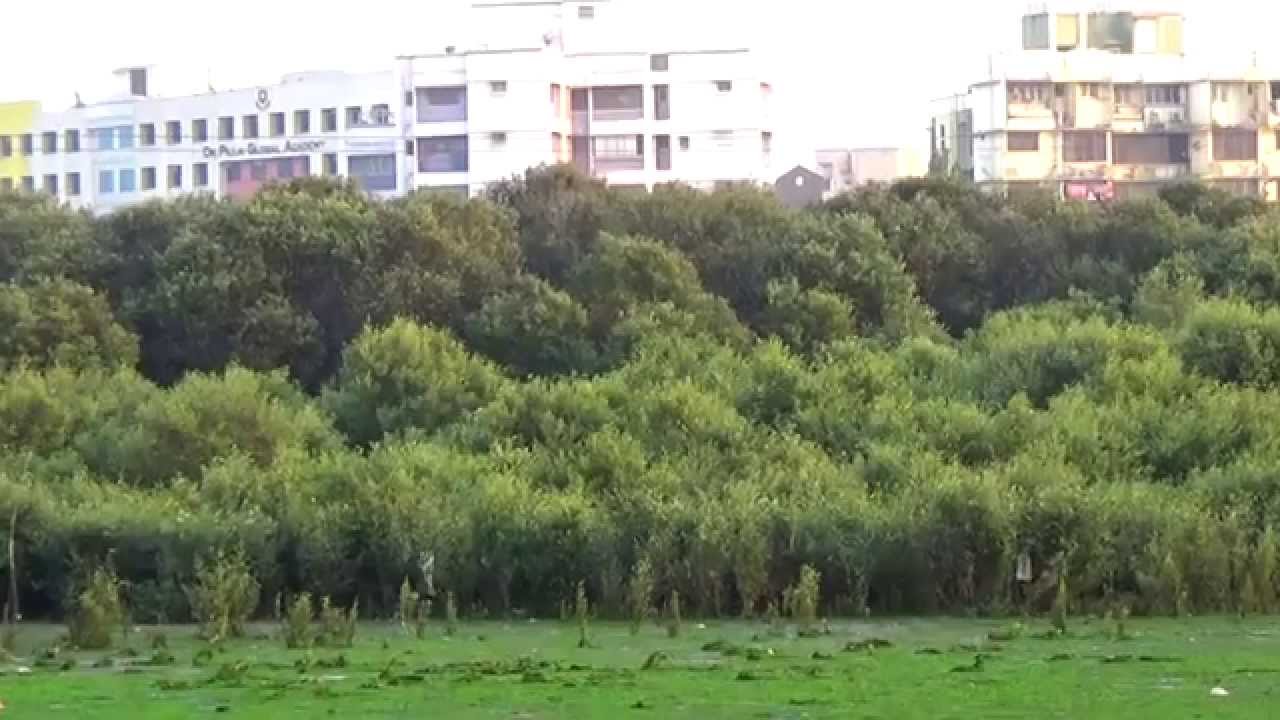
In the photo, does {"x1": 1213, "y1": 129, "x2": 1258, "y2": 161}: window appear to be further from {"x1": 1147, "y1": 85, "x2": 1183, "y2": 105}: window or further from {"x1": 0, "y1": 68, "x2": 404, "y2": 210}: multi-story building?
{"x1": 0, "y1": 68, "x2": 404, "y2": 210}: multi-story building

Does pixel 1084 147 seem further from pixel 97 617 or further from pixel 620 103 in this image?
Answer: pixel 97 617

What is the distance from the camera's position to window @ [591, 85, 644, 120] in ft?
363

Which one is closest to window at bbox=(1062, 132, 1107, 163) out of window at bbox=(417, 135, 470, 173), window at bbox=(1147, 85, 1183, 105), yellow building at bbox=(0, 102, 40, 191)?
window at bbox=(1147, 85, 1183, 105)

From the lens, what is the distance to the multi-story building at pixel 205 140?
367 feet

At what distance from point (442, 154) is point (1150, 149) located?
2885cm

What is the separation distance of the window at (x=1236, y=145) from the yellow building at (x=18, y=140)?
54391 millimetres

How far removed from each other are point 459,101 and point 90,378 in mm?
52971

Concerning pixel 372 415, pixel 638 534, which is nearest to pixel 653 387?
pixel 372 415

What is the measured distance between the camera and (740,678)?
27.6 metres

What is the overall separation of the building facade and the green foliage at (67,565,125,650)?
67483 mm

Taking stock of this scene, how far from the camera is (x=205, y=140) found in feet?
388

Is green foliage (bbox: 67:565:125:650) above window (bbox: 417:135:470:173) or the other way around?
the other way around

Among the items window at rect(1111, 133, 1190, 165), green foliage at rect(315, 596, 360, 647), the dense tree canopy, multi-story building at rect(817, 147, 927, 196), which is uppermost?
multi-story building at rect(817, 147, 927, 196)

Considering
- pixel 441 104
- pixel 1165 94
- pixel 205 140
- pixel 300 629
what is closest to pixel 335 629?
pixel 300 629
